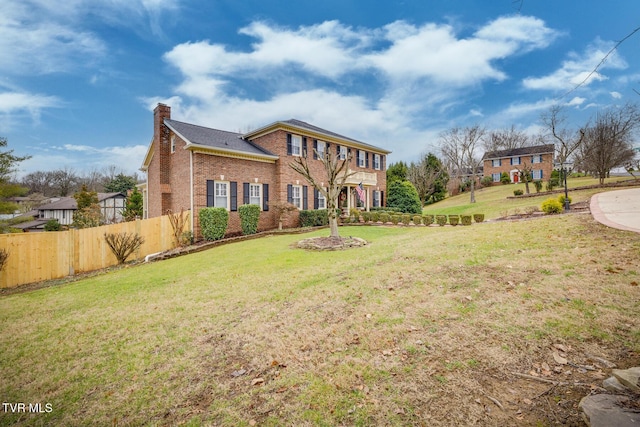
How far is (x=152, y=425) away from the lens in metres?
2.89

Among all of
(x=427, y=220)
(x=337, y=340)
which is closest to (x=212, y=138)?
(x=427, y=220)

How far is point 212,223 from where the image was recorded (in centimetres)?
1572

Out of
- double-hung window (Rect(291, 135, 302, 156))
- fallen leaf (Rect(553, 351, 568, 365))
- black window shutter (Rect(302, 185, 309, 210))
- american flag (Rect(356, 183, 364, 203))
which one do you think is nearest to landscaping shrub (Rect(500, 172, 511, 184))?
american flag (Rect(356, 183, 364, 203))

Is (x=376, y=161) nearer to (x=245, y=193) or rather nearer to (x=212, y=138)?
(x=245, y=193)

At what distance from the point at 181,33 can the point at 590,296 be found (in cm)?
1891

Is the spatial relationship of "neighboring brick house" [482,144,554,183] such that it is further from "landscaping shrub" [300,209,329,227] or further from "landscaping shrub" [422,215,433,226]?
"landscaping shrub" [300,209,329,227]

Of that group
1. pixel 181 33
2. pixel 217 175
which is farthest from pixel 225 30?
pixel 217 175

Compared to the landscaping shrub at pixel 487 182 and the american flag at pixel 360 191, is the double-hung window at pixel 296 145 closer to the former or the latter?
the american flag at pixel 360 191

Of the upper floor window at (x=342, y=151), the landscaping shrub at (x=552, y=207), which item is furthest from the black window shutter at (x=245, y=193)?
the landscaping shrub at (x=552, y=207)

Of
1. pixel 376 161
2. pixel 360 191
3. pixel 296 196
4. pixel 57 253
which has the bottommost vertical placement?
pixel 57 253

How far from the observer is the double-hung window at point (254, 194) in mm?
18609

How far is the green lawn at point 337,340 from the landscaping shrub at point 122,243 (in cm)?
554

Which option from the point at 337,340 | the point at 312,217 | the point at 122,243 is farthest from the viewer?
the point at 312,217

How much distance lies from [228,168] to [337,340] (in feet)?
50.4
